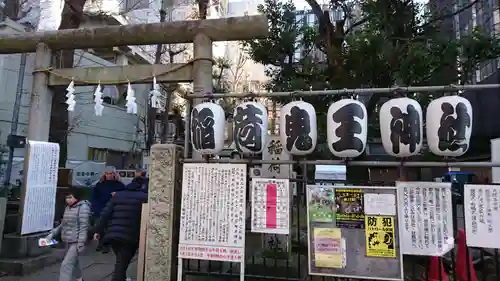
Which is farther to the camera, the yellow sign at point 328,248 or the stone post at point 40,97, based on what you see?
the stone post at point 40,97

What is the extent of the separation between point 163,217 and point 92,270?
354 cm

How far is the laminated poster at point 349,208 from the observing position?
16.1 ft

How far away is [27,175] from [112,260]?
9.32ft

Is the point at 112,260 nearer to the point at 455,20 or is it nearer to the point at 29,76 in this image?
the point at 29,76

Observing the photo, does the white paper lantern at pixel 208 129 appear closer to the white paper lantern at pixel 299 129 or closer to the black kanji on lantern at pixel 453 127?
the white paper lantern at pixel 299 129

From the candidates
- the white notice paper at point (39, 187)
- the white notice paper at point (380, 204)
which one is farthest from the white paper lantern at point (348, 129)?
the white notice paper at point (39, 187)

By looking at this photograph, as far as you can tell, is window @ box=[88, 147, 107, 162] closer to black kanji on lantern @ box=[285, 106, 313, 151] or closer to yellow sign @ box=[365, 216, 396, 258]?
black kanji on lantern @ box=[285, 106, 313, 151]

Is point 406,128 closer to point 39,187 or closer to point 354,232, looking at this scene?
point 354,232

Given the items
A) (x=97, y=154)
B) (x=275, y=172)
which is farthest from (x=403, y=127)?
(x=97, y=154)

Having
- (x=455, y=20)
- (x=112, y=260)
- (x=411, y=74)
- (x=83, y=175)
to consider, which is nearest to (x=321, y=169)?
(x=411, y=74)

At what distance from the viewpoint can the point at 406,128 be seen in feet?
15.5

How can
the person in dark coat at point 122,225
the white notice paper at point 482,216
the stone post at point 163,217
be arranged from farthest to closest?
1. the person in dark coat at point 122,225
2. the stone post at point 163,217
3. the white notice paper at point 482,216

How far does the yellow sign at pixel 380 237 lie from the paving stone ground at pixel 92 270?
4.73 meters

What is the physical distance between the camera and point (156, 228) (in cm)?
564
